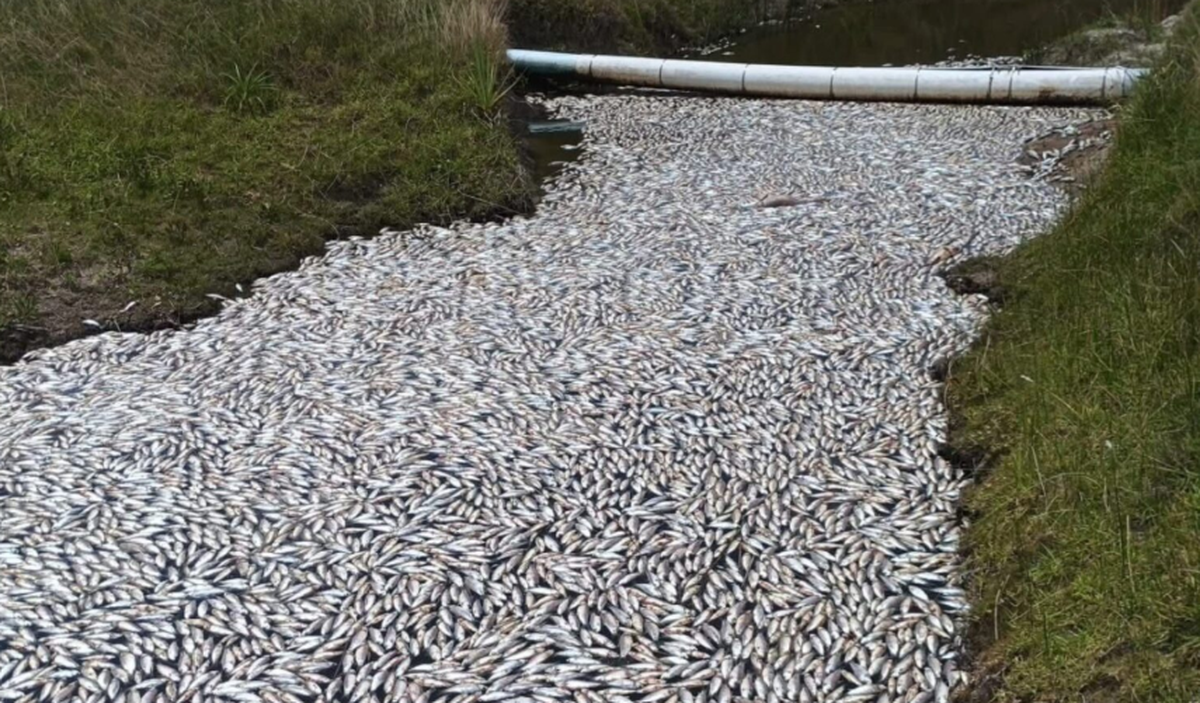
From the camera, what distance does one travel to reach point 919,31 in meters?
16.1

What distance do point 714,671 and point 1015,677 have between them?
97cm

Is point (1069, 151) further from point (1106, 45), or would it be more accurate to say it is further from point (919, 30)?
point (919, 30)

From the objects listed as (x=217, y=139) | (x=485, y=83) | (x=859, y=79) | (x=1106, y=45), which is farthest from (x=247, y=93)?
(x=1106, y=45)

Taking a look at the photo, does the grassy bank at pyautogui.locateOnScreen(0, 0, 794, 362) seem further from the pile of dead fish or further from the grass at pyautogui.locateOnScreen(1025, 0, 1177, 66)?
the grass at pyautogui.locateOnScreen(1025, 0, 1177, 66)

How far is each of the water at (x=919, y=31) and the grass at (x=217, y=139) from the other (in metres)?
5.33

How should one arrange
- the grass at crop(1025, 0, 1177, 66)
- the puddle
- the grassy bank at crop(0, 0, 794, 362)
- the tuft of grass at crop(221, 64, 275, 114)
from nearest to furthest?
1. the grassy bank at crop(0, 0, 794, 362)
2. the tuft of grass at crop(221, 64, 275, 114)
3. the puddle
4. the grass at crop(1025, 0, 1177, 66)

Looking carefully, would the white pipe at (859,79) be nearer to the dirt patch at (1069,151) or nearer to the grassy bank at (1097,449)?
the dirt patch at (1069,151)

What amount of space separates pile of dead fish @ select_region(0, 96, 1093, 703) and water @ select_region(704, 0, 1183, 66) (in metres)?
7.17

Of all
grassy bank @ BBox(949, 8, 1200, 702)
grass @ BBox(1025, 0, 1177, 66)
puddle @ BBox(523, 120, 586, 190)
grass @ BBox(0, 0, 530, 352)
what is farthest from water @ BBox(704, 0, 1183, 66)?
grassy bank @ BBox(949, 8, 1200, 702)

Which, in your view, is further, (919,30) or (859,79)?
(919,30)

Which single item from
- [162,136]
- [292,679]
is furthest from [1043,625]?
[162,136]

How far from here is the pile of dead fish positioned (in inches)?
152

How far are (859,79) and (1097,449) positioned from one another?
8023 millimetres

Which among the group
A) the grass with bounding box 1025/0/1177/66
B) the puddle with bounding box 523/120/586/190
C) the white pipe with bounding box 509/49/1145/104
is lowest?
the puddle with bounding box 523/120/586/190
